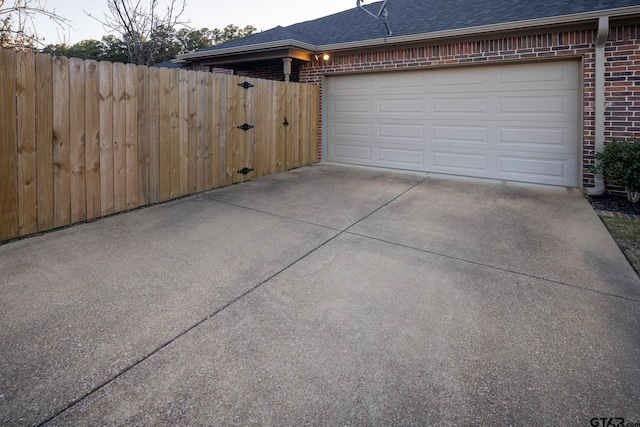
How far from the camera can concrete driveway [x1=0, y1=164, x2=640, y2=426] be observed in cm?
167

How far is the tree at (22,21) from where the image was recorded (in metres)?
4.92

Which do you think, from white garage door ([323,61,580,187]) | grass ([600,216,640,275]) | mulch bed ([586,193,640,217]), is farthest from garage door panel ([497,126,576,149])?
grass ([600,216,640,275])

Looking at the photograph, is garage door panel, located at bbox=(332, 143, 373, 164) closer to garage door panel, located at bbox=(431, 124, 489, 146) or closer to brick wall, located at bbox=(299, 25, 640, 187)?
garage door panel, located at bbox=(431, 124, 489, 146)

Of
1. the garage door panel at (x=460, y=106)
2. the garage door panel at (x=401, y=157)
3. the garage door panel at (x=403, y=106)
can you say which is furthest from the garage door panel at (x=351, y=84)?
the garage door panel at (x=460, y=106)

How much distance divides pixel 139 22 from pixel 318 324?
42.3 feet

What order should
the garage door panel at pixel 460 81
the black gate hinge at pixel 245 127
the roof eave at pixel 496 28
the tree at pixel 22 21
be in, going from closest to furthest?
the tree at pixel 22 21 < the roof eave at pixel 496 28 < the black gate hinge at pixel 245 127 < the garage door panel at pixel 460 81

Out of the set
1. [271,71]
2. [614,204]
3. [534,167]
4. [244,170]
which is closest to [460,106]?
[534,167]

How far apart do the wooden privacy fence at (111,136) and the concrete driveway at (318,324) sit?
44 cm

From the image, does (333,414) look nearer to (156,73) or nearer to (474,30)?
(156,73)

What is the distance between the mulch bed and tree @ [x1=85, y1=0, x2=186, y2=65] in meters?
11.9

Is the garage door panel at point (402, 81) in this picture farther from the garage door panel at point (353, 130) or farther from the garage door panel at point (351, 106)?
the garage door panel at point (353, 130)

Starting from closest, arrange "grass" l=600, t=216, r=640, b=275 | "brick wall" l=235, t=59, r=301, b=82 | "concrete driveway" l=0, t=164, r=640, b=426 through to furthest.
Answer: "concrete driveway" l=0, t=164, r=640, b=426 → "grass" l=600, t=216, r=640, b=275 → "brick wall" l=235, t=59, r=301, b=82

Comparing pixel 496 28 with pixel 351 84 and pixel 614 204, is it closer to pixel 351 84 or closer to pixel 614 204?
pixel 351 84

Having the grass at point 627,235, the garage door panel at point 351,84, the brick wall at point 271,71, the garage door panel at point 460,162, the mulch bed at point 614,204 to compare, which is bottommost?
the grass at point 627,235
